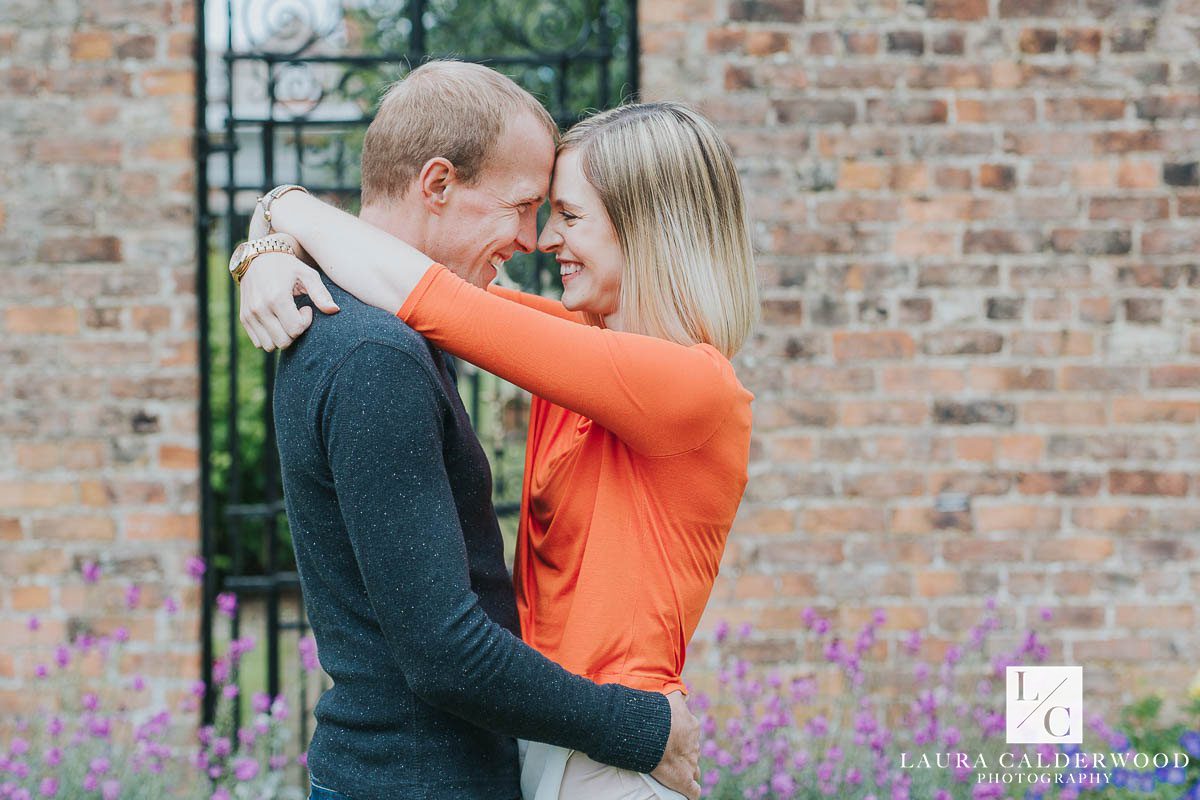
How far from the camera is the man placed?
4.21 ft

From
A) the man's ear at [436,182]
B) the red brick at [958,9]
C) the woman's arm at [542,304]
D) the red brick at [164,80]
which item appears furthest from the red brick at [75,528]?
the red brick at [958,9]

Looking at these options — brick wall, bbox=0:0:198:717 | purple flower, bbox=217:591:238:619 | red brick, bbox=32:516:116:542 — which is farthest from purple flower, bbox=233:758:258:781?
red brick, bbox=32:516:116:542

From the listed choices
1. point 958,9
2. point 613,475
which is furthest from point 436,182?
point 958,9

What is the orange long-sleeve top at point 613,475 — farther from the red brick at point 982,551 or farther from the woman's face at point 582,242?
the red brick at point 982,551

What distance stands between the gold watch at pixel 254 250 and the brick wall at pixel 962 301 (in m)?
1.94

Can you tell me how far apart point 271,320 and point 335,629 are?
42 centimetres

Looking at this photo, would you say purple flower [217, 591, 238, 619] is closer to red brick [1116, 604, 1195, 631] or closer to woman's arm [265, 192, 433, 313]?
woman's arm [265, 192, 433, 313]

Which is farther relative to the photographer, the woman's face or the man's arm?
the woman's face

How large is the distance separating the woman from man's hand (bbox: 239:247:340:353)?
5 cm

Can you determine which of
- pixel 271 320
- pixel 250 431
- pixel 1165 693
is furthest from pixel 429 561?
pixel 250 431

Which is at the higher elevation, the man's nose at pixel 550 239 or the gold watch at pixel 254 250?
the man's nose at pixel 550 239

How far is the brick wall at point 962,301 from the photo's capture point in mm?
3236

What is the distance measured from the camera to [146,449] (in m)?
3.18

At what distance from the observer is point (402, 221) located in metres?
1.56
